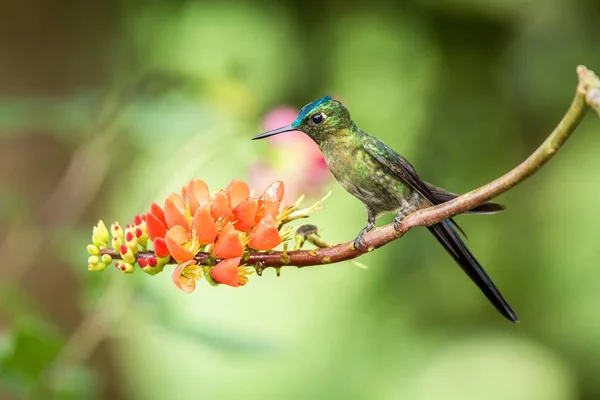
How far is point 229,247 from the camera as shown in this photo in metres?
Result: 0.39

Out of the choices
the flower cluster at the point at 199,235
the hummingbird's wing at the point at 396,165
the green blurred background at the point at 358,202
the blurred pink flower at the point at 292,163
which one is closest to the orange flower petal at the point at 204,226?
the flower cluster at the point at 199,235

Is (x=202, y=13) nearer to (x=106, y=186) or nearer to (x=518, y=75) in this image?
(x=106, y=186)

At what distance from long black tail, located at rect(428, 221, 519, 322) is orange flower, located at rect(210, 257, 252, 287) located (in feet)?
0.40

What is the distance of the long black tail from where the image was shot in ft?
1.27

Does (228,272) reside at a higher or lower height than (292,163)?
lower

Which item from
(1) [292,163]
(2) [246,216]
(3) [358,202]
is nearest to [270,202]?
(2) [246,216]

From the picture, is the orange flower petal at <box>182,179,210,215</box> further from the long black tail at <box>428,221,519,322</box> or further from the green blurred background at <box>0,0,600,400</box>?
the green blurred background at <box>0,0,600,400</box>

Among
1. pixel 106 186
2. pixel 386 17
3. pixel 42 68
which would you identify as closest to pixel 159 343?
pixel 106 186

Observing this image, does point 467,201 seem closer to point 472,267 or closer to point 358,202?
point 472,267

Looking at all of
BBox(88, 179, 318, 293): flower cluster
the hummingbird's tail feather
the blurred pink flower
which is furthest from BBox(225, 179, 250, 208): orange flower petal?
the blurred pink flower

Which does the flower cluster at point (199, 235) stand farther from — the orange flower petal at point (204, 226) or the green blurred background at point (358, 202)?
the green blurred background at point (358, 202)

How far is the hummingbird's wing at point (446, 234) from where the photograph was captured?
39 cm

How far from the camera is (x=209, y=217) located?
0.40m

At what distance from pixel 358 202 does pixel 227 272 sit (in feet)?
3.97
